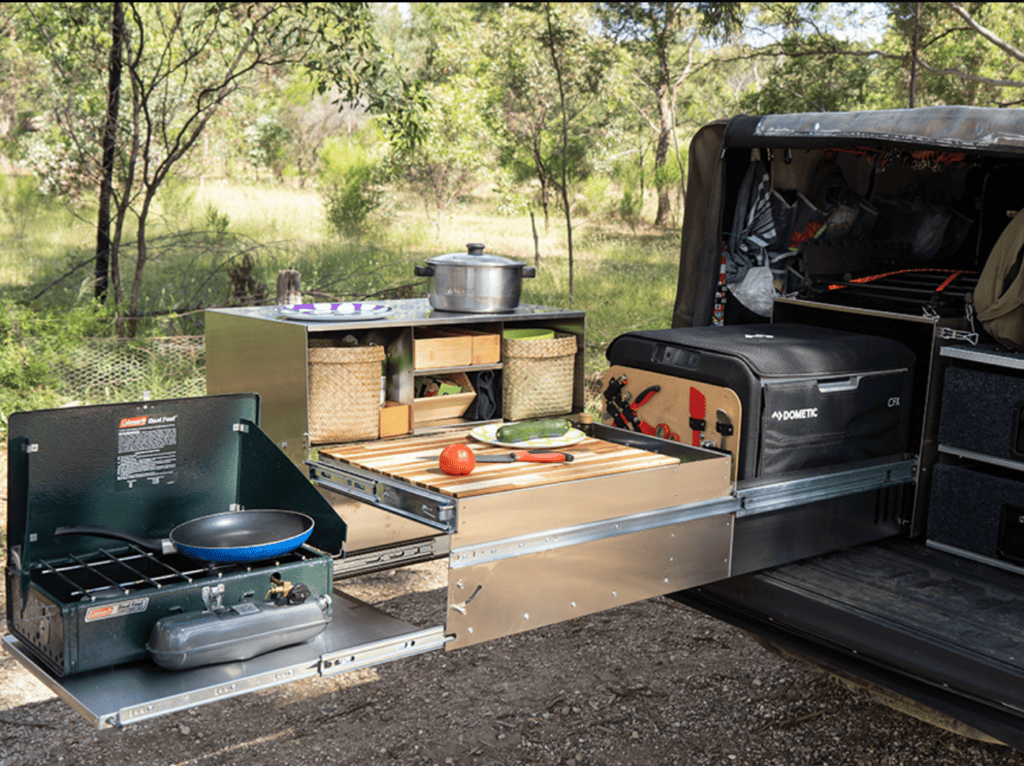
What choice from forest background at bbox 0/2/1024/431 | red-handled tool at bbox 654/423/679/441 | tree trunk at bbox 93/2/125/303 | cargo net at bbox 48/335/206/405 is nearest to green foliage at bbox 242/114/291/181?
forest background at bbox 0/2/1024/431

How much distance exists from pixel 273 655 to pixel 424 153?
1564 centimetres

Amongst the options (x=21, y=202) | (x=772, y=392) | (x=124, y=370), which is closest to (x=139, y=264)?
(x=124, y=370)

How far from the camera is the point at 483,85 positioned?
16.1 m

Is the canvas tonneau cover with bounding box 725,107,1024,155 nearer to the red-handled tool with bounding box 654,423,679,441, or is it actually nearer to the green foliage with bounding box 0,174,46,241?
the red-handled tool with bounding box 654,423,679,441

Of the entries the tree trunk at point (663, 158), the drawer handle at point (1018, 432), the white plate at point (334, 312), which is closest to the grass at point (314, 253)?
the tree trunk at point (663, 158)

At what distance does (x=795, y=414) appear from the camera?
3135 mm

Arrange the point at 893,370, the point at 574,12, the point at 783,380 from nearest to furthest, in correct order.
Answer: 1. the point at 783,380
2. the point at 893,370
3. the point at 574,12

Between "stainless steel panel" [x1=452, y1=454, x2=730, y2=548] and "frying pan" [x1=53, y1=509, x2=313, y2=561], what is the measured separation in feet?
1.43

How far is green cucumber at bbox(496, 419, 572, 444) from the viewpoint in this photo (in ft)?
9.86

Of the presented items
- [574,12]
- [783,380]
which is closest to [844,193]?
[783,380]

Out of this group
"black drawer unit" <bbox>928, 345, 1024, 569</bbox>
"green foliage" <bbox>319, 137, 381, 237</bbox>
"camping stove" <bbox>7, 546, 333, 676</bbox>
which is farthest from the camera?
"green foliage" <bbox>319, 137, 381, 237</bbox>

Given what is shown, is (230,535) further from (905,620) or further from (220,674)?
(905,620)

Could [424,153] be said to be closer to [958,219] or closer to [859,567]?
[958,219]

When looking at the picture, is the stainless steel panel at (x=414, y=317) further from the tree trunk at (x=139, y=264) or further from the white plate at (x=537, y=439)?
the tree trunk at (x=139, y=264)
